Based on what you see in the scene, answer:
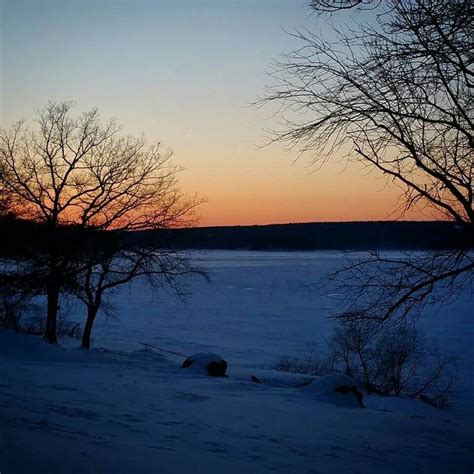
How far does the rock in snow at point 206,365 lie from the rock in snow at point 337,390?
3112mm

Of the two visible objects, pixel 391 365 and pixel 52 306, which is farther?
pixel 391 365

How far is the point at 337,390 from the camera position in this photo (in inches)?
432

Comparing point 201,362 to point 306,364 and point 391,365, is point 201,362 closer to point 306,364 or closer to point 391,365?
point 391,365

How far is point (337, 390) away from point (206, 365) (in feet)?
13.1

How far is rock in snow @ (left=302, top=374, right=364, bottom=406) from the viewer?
10.7 m

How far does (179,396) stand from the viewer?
8.95 m

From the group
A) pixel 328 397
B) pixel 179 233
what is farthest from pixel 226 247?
pixel 328 397

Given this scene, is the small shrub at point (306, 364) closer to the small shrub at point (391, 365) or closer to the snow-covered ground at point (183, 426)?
the small shrub at point (391, 365)

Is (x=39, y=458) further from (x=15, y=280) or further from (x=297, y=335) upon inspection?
(x=297, y=335)

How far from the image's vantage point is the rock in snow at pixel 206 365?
13578 mm

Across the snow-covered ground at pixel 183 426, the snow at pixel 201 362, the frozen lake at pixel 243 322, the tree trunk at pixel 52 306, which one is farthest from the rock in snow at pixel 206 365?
the frozen lake at pixel 243 322

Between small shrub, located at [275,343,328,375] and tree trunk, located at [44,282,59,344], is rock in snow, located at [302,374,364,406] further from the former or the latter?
small shrub, located at [275,343,328,375]

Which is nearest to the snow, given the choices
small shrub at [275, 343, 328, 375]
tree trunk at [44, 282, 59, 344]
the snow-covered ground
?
the snow-covered ground

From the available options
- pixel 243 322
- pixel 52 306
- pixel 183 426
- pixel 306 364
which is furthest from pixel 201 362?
pixel 243 322
